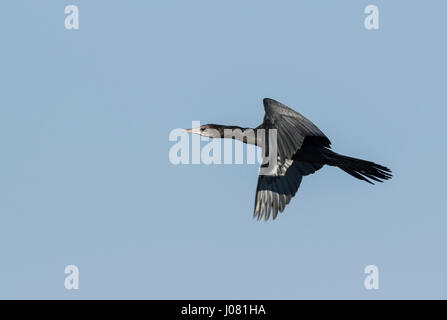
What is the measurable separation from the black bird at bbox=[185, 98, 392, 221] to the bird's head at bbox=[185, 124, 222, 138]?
350 mm

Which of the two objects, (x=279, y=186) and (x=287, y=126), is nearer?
(x=287, y=126)

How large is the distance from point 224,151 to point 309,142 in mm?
2207

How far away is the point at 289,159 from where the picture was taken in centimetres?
1867

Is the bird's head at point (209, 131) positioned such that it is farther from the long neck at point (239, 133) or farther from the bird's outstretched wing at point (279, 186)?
the bird's outstretched wing at point (279, 186)

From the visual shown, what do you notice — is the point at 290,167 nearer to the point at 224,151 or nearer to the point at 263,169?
the point at 263,169

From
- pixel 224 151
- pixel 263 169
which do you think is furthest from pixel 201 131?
pixel 263 169

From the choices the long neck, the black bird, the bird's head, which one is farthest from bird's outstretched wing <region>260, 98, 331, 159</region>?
the bird's head

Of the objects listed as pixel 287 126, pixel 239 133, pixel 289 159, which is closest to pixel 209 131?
pixel 239 133

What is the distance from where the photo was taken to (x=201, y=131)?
20.8 metres

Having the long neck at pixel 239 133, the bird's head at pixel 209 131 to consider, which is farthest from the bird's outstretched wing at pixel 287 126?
the bird's head at pixel 209 131

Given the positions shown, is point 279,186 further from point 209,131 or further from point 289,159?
point 209,131

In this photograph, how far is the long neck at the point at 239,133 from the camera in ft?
63.4

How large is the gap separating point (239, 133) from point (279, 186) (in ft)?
5.89

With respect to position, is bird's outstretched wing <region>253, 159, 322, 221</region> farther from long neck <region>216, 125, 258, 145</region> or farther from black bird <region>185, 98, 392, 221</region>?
long neck <region>216, 125, 258, 145</region>
